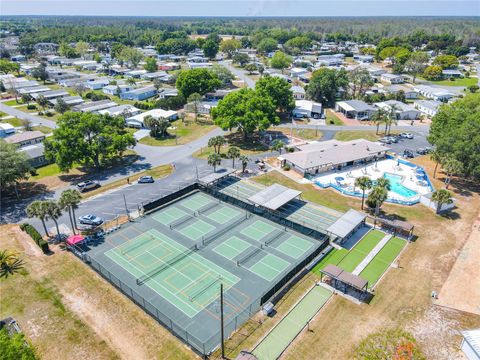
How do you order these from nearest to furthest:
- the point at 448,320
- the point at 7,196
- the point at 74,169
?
the point at 448,320 → the point at 7,196 → the point at 74,169

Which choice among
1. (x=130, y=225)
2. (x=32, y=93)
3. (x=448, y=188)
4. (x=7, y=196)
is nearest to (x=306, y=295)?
(x=130, y=225)

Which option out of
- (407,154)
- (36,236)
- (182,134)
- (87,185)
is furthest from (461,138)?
(36,236)

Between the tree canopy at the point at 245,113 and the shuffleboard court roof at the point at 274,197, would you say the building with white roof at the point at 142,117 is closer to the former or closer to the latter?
the tree canopy at the point at 245,113

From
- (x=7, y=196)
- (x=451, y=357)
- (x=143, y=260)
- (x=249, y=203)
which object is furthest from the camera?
(x=7, y=196)

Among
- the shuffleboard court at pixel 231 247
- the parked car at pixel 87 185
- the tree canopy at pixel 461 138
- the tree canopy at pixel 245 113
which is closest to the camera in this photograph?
the shuffleboard court at pixel 231 247

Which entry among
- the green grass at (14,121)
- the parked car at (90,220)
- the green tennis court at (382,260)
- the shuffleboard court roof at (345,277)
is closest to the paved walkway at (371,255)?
the green tennis court at (382,260)

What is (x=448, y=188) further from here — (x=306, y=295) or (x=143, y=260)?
(x=143, y=260)

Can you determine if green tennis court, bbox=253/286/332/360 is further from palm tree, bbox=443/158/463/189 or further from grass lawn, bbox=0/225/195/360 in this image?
palm tree, bbox=443/158/463/189

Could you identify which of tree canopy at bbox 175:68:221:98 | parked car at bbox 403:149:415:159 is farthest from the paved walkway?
tree canopy at bbox 175:68:221:98
